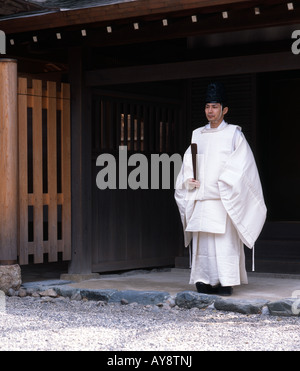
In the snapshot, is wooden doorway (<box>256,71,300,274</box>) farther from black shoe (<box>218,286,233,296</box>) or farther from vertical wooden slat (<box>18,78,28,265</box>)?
vertical wooden slat (<box>18,78,28,265</box>)

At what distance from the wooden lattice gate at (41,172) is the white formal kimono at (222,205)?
69.8 inches

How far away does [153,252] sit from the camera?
388 inches

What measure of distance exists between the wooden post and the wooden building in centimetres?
6

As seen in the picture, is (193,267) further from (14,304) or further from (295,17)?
(295,17)

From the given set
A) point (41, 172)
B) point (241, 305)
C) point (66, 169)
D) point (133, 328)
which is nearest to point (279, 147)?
point (66, 169)

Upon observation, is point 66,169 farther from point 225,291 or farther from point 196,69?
point 225,291

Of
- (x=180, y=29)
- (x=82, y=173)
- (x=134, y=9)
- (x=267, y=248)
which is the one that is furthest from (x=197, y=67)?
(x=267, y=248)

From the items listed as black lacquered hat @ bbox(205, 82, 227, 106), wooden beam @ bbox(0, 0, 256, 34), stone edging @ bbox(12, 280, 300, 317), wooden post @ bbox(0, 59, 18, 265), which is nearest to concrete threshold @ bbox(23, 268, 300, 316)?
stone edging @ bbox(12, 280, 300, 317)

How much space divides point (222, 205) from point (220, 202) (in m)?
0.04

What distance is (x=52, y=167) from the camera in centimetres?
876

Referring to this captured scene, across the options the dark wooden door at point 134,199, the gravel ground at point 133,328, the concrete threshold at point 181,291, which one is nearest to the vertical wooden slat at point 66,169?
the dark wooden door at point 134,199

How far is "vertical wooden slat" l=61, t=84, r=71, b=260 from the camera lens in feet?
29.1

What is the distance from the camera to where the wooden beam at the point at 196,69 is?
7.63 meters
